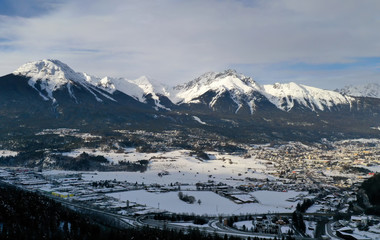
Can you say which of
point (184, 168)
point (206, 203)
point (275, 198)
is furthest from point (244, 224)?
point (184, 168)

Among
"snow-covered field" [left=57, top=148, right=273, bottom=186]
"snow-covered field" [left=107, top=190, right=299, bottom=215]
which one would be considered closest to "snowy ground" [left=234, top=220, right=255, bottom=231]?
"snow-covered field" [left=107, top=190, right=299, bottom=215]

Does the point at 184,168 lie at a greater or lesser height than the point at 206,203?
greater

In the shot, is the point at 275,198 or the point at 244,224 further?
the point at 275,198

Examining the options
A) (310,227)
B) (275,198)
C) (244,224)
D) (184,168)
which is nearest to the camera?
(310,227)

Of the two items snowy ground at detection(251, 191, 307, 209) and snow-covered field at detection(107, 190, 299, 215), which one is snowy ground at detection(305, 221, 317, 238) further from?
snowy ground at detection(251, 191, 307, 209)

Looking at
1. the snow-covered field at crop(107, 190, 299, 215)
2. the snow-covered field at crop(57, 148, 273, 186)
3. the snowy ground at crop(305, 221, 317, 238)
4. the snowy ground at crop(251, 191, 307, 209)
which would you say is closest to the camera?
the snowy ground at crop(305, 221, 317, 238)

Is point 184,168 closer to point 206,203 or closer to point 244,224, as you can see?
point 206,203
